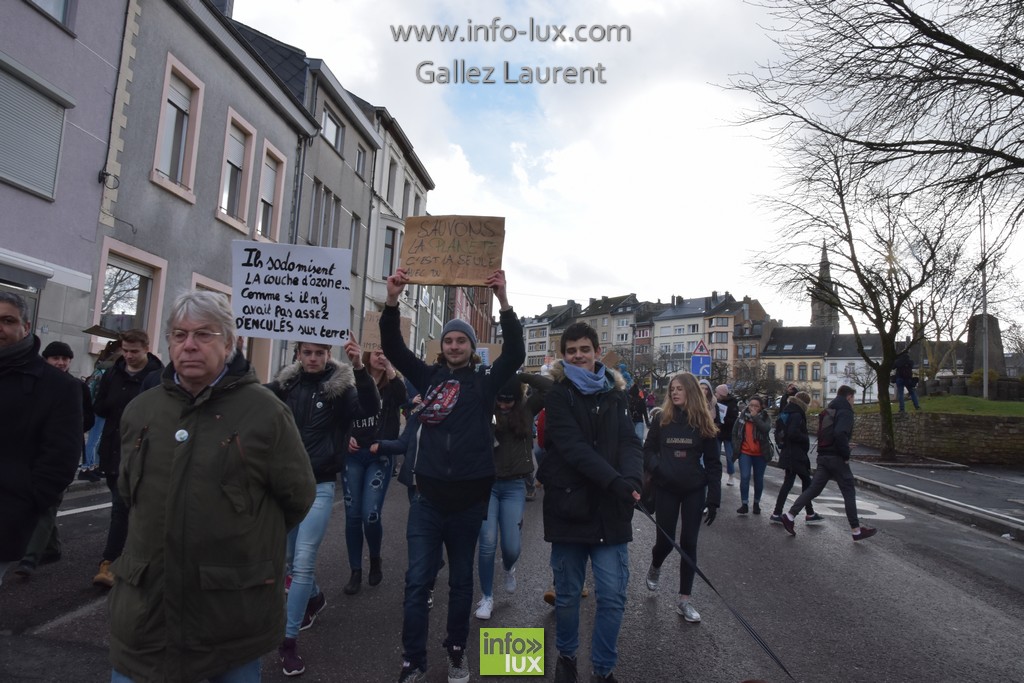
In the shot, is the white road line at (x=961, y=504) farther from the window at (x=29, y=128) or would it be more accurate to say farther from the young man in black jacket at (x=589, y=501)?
the window at (x=29, y=128)

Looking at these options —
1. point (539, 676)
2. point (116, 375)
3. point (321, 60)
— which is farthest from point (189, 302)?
point (321, 60)

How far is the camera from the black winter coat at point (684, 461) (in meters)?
5.52

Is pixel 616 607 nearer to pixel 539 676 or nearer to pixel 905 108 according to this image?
pixel 539 676

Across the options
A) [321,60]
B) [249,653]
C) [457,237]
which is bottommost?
[249,653]

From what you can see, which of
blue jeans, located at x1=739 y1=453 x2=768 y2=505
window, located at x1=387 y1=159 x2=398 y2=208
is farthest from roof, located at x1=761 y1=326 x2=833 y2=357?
blue jeans, located at x1=739 y1=453 x2=768 y2=505

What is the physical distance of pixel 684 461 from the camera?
18.3 ft

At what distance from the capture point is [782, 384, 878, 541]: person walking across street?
29.6 ft

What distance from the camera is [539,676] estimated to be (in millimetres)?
4172

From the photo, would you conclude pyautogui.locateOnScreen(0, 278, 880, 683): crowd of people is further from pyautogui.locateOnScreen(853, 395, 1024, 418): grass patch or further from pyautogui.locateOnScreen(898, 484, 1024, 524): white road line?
pyautogui.locateOnScreen(853, 395, 1024, 418): grass patch

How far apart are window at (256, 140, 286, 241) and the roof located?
291ft

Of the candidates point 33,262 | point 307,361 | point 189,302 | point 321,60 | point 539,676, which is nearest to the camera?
point 189,302

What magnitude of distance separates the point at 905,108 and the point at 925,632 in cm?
638

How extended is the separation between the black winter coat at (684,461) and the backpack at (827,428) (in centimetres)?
431

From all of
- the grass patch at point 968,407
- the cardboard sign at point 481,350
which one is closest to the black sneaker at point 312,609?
the cardboard sign at point 481,350
